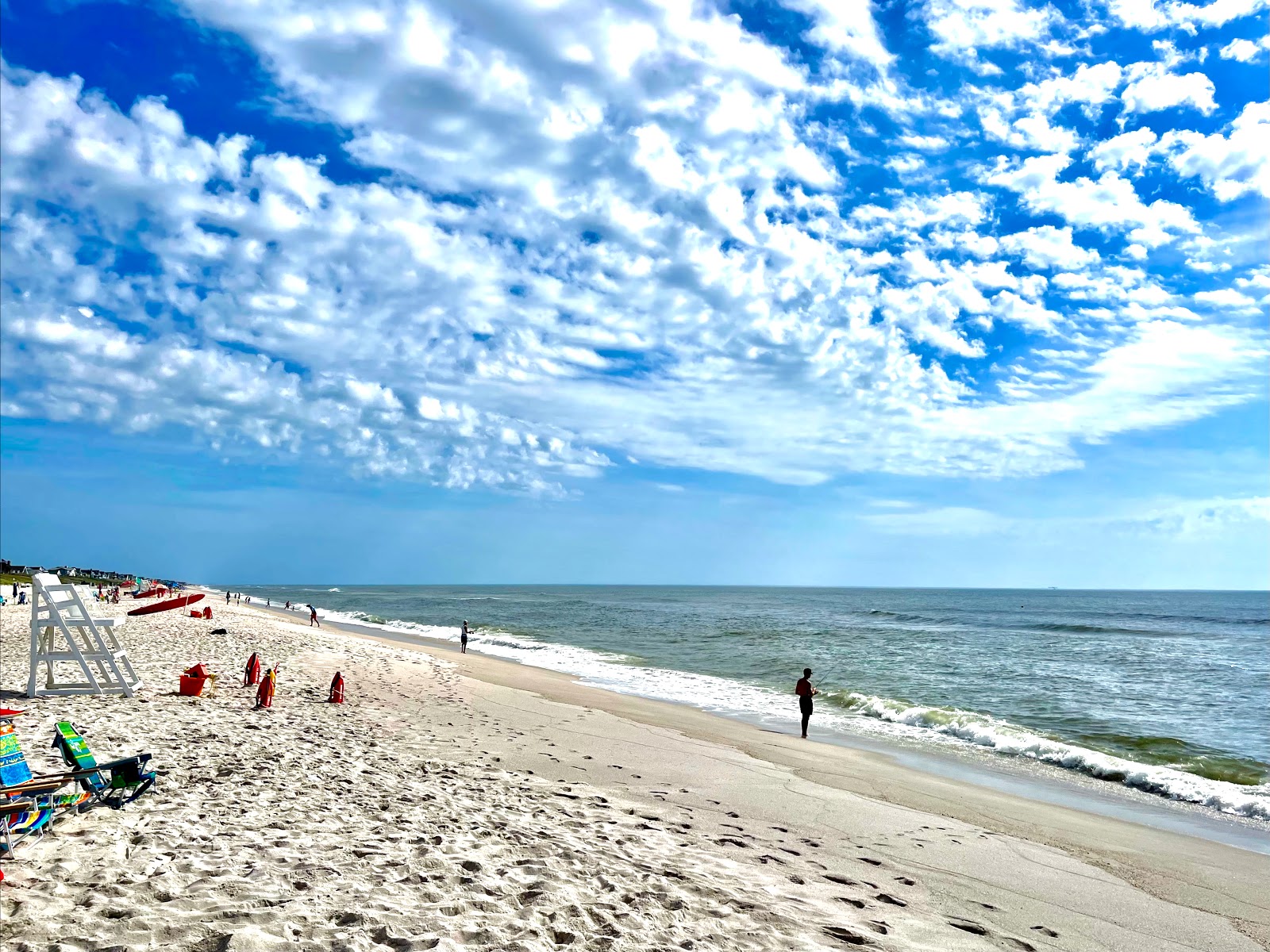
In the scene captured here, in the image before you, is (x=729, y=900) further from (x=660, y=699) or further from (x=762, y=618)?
(x=762, y=618)

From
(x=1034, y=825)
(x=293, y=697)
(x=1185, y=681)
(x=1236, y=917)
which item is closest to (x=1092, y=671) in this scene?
(x=1185, y=681)

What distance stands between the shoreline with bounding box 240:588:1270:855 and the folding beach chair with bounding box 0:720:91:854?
32.8ft

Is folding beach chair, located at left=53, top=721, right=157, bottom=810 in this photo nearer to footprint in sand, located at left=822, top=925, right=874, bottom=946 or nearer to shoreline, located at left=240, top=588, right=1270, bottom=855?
footprint in sand, located at left=822, top=925, right=874, bottom=946

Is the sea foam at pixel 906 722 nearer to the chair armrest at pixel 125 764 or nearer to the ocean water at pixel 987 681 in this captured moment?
the ocean water at pixel 987 681

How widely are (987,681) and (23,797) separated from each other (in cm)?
2949

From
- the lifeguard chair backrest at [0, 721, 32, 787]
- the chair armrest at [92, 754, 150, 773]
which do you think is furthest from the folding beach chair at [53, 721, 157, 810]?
the lifeguard chair backrest at [0, 721, 32, 787]

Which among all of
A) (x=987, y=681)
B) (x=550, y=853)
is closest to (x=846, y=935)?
(x=550, y=853)

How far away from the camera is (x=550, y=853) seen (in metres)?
6.36

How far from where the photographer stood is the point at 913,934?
5.56 meters

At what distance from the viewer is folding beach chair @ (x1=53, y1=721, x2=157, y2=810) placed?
6.59 m

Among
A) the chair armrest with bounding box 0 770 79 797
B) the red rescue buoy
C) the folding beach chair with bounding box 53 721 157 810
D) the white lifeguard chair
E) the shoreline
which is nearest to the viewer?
the chair armrest with bounding box 0 770 79 797

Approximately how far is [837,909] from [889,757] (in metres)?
9.72

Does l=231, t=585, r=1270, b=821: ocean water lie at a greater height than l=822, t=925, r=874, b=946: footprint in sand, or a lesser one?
lesser

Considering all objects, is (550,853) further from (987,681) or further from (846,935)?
(987,681)
